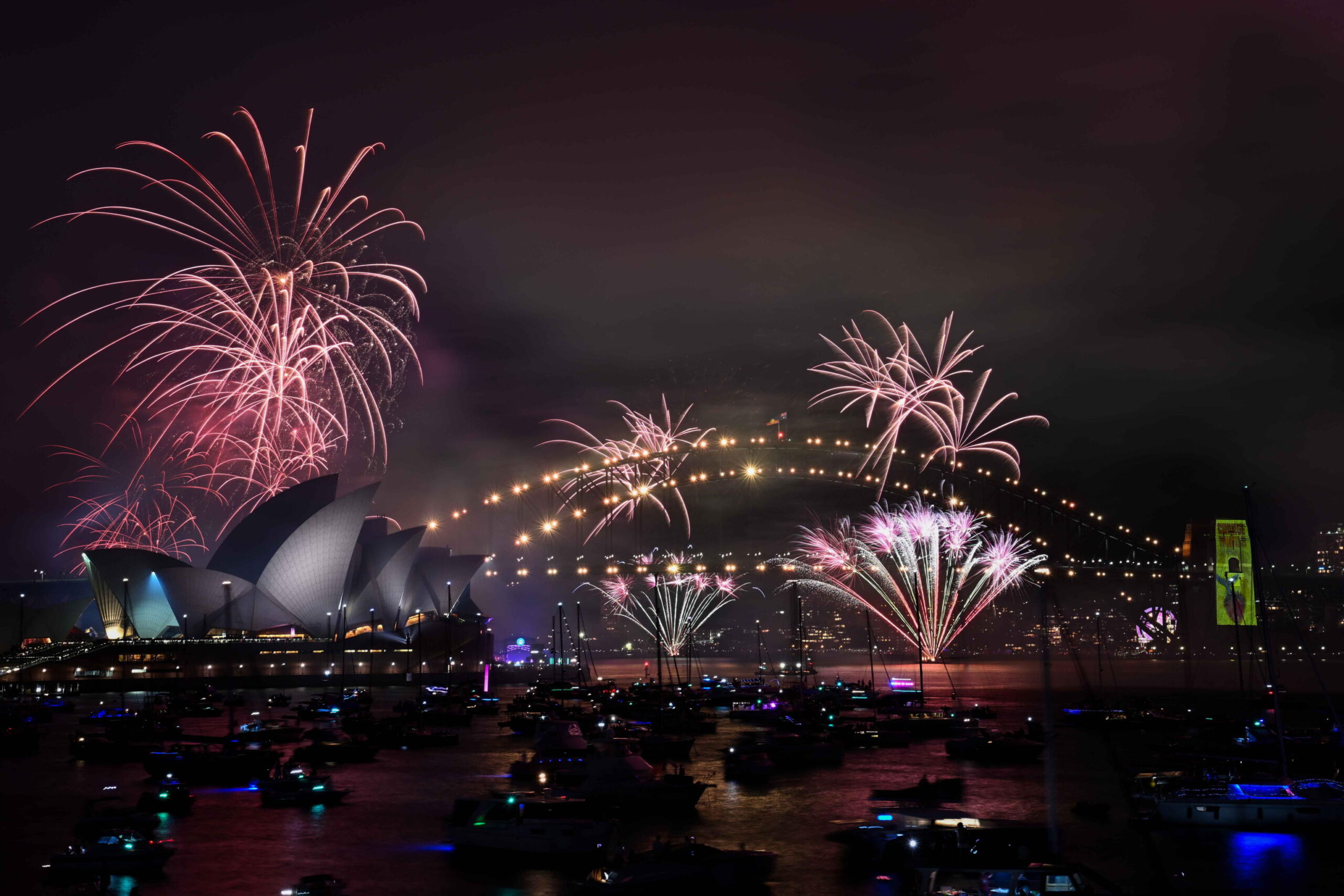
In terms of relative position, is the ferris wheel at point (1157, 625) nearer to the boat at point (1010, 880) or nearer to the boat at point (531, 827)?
the boat at point (531, 827)

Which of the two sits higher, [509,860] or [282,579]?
[282,579]

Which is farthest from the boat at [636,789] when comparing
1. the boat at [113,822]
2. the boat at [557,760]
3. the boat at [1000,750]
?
the boat at [1000,750]

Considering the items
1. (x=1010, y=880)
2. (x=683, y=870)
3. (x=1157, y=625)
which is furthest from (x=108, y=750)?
(x=1157, y=625)

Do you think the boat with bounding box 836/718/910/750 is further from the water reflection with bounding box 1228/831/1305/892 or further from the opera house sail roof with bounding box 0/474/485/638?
the opera house sail roof with bounding box 0/474/485/638

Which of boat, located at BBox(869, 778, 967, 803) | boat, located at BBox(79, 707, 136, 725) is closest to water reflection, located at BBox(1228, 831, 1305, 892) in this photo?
boat, located at BBox(869, 778, 967, 803)

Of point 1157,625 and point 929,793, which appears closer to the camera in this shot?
point 929,793

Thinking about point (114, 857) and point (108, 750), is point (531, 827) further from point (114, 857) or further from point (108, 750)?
point (108, 750)

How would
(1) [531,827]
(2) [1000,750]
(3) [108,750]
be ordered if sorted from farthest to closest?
(3) [108,750] < (2) [1000,750] < (1) [531,827]
